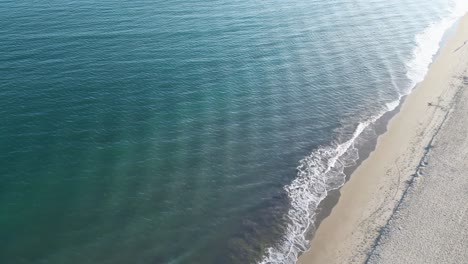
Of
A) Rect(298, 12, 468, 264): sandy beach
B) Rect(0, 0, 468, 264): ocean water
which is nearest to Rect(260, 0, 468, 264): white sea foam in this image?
Rect(0, 0, 468, 264): ocean water

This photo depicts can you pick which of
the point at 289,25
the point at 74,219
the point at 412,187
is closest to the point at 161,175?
the point at 74,219

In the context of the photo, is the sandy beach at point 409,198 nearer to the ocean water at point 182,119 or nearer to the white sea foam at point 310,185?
the white sea foam at point 310,185

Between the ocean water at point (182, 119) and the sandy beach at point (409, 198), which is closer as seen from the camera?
the sandy beach at point (409, 198)

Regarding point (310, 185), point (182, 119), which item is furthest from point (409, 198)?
point (182, 119)

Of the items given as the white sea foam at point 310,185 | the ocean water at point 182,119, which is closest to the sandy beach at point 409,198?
the white sea foam at point 310,185

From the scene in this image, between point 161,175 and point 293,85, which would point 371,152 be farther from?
point 161,175

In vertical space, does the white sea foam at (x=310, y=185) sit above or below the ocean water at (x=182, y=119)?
below

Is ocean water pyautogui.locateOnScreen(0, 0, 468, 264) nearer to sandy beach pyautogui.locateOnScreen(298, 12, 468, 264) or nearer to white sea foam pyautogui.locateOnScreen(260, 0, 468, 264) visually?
white sea foam pyautogui.locateOnScreen(260, 0, 468, 264)
